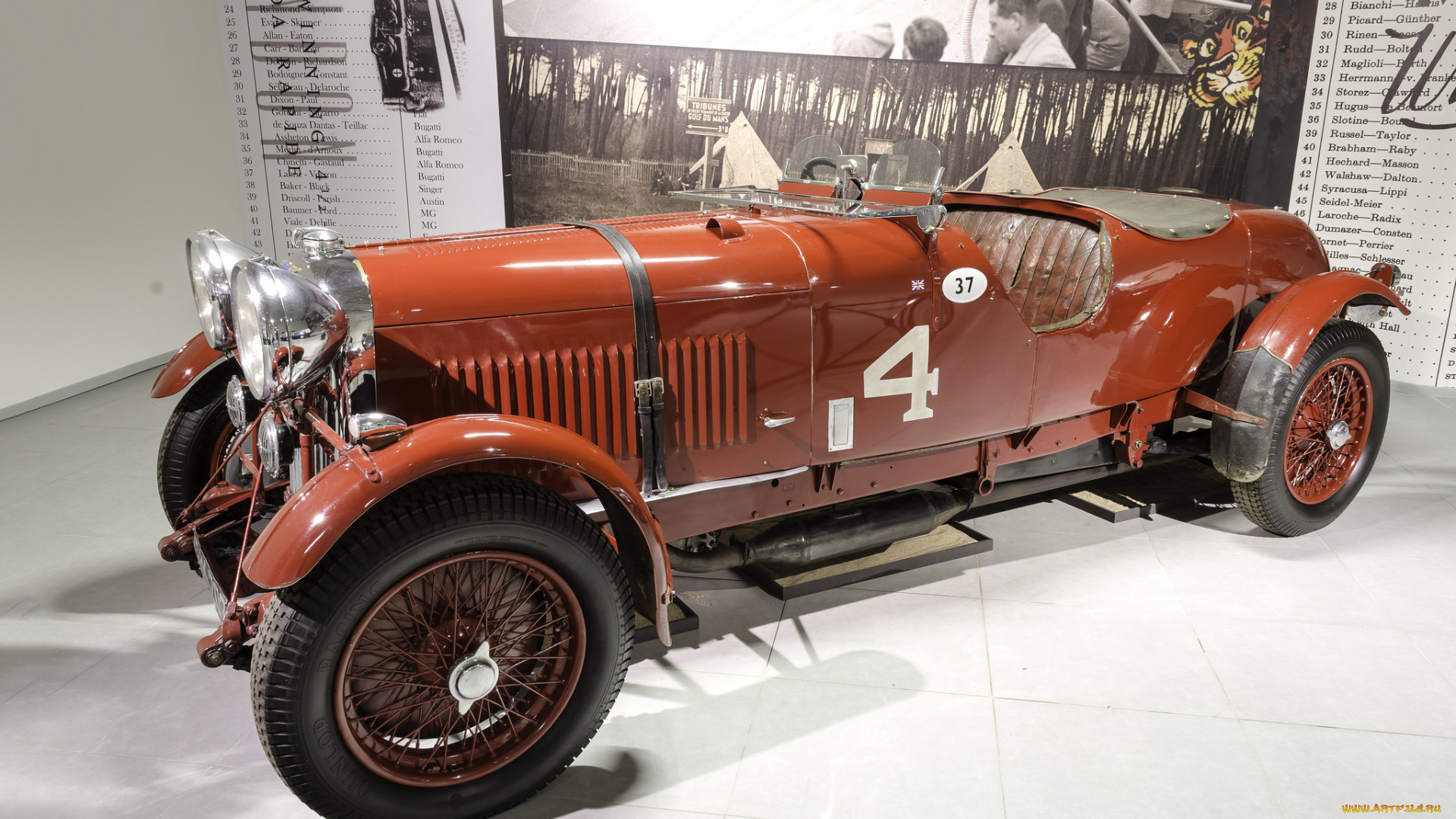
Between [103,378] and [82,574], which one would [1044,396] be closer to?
[82,574]

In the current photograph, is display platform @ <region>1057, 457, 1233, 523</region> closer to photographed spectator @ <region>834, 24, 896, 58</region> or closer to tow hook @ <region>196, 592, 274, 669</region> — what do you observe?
photographed spectator @ <region>834, 24, 896, 58</region>

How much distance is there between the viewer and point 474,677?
209 cm

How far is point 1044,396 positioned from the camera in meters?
3.13

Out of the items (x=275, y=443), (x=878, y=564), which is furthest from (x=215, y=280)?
(x=878, y=564)

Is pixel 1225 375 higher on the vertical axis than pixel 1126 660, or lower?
higher

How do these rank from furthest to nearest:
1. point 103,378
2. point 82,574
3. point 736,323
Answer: point 103,378, point 82,574, point 736,323

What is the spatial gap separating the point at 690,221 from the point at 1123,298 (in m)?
1.51

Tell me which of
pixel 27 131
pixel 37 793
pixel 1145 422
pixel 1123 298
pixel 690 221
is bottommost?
pixel 37 793

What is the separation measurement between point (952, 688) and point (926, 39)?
3.96 meters

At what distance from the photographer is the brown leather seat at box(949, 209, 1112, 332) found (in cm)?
340

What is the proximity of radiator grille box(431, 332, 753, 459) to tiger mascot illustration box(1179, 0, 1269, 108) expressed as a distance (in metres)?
4.18

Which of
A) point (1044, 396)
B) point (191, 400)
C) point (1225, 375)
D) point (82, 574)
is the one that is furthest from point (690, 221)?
point (82, 574)

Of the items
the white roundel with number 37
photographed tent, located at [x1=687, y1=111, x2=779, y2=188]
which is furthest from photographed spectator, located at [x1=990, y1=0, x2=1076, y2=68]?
the white roundel with number 37

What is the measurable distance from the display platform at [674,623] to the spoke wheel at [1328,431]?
2324mm
